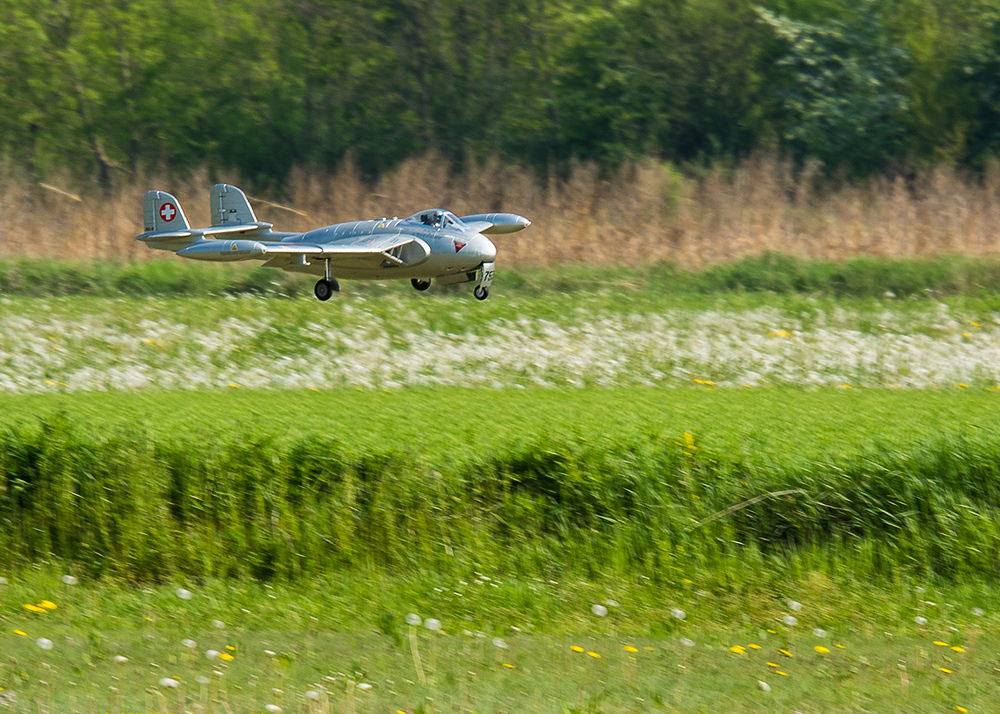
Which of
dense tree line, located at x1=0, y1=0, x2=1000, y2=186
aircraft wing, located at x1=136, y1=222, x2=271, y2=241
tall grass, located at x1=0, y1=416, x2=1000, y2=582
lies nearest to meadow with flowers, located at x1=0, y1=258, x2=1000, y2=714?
tall grass, located at x1=0, y1=416, x2=1000, y2=582

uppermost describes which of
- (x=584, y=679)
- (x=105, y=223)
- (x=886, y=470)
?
(x=105, y=223)

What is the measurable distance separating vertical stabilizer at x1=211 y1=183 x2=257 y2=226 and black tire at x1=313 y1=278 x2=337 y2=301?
5.18 ft

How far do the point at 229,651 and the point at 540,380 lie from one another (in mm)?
9986

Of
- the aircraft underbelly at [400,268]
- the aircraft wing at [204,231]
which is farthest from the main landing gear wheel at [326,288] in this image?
the aircraft wing at [204,231]

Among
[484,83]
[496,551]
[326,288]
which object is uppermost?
A: [484,83]

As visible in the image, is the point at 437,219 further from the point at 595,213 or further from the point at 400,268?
the point at 595,213

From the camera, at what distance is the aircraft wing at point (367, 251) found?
8617mm

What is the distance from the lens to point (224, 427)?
1497cm

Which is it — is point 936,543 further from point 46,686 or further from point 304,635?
point 46,686

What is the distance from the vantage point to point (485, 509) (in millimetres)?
13984

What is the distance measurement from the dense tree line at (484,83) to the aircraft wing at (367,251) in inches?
962

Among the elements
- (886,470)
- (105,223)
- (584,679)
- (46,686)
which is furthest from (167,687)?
(105,223)

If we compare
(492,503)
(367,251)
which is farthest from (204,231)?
(492,503)

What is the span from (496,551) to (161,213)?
5.85 m
